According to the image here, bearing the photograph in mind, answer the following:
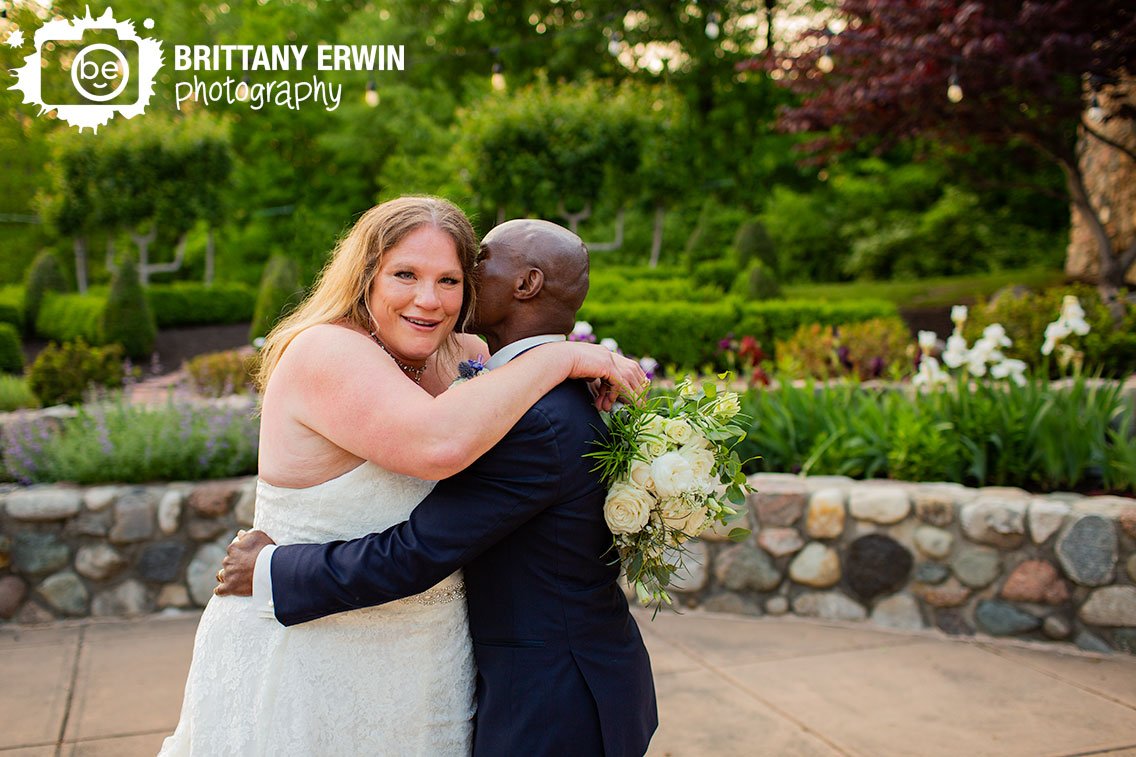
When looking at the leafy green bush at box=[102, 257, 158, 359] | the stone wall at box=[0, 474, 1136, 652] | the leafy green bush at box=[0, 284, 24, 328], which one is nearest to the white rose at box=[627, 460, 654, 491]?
the stone wall at box=[0, 474, 1136, 652]

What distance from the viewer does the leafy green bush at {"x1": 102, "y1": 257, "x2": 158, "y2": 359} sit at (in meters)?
12.9

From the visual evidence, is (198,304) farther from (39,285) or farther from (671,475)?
(671,475)

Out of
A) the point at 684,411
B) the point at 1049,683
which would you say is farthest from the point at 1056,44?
the point at 684,411

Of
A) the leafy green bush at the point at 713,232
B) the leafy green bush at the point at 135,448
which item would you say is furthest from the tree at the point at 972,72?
the leafy green bush at the point at 135,448

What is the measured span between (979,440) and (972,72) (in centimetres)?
729

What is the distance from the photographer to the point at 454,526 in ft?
5.07

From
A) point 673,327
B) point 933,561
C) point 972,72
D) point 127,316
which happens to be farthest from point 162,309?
point 933,561

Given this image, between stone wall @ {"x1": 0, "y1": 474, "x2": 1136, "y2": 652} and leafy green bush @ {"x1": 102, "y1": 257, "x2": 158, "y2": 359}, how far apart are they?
9.17m

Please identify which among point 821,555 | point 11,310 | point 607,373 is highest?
point 11,310

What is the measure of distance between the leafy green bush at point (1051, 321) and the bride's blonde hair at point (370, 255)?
6445mm

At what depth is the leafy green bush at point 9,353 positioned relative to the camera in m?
11.5

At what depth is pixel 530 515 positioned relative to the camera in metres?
1.57

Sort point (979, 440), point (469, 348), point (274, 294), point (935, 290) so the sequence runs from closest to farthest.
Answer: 1. point (469, 348)
2. point (979, 440)
3. point (274, 294)
4. point (935, 290)

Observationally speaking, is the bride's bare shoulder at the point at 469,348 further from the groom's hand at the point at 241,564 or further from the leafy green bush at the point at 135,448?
the leafy green bush at the point at 135,448
